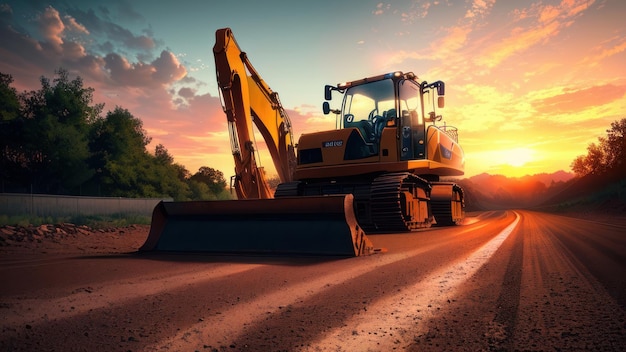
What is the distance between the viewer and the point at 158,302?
338 centimetres

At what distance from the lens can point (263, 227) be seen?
21.3ft

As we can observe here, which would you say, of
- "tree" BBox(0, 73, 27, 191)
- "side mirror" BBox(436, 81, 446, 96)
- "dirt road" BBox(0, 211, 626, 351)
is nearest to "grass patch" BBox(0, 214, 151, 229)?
"dirt road" BBox(0, 211, 626, 351)

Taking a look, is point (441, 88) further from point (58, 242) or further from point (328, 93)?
point (58, 242)

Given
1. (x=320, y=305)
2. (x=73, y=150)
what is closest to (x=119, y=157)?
(x=73, y=150)

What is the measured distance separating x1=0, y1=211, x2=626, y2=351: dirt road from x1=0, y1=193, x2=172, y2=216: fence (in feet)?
53.9

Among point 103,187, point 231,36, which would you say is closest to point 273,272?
point 231,36

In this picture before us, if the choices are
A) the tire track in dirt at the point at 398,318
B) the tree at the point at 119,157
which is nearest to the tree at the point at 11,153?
the tree at the point at 119,157

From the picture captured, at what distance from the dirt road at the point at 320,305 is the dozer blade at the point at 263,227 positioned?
0.52m

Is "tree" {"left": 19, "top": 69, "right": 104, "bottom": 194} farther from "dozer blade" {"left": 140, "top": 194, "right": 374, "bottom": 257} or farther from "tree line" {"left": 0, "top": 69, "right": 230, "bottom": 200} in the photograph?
"dozer blade" {"left": 140, "top": 194, "right": 374, "bottom": 257}

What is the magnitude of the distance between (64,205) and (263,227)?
19.4 m

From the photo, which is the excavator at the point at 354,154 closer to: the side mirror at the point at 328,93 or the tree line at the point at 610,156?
the side mirror at the point at 328,93

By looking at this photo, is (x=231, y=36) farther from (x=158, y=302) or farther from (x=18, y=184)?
(x=18, y=184)

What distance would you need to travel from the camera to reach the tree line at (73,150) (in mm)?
32312

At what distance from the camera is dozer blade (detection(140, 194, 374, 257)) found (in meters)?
5.96
